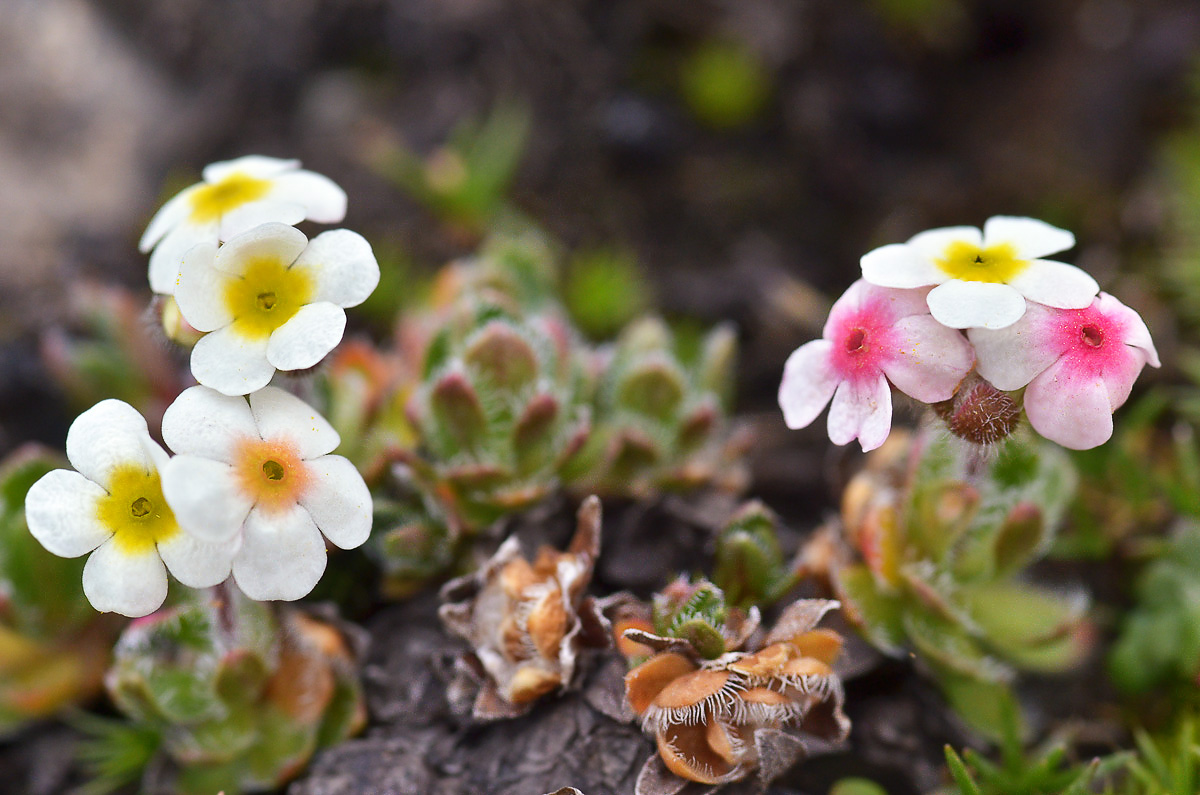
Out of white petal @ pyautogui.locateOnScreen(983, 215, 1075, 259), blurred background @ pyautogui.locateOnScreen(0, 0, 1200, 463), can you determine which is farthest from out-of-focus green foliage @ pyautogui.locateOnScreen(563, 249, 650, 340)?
white petal @ pyautogui.locateOnScreen(983, 215, 1075, 259)

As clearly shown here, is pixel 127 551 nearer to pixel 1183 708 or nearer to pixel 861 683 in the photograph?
pixel 861 683

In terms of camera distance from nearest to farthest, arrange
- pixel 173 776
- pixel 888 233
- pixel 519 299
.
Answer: pixel 173 776, pixel 519 299, pixel 888 233

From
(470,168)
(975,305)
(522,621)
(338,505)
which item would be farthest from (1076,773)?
(470,168)

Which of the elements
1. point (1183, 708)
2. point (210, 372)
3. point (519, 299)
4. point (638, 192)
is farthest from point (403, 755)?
point (638, 192)

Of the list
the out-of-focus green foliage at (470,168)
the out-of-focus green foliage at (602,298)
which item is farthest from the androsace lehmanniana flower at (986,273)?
the out-of-focus green foliage at (470,168)

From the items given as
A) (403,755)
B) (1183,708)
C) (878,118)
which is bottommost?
(1183,708)

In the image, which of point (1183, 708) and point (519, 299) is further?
point (519, 299)

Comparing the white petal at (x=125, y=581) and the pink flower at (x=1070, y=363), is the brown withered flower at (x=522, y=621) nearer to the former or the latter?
the white petal at (x=125, y=581)
